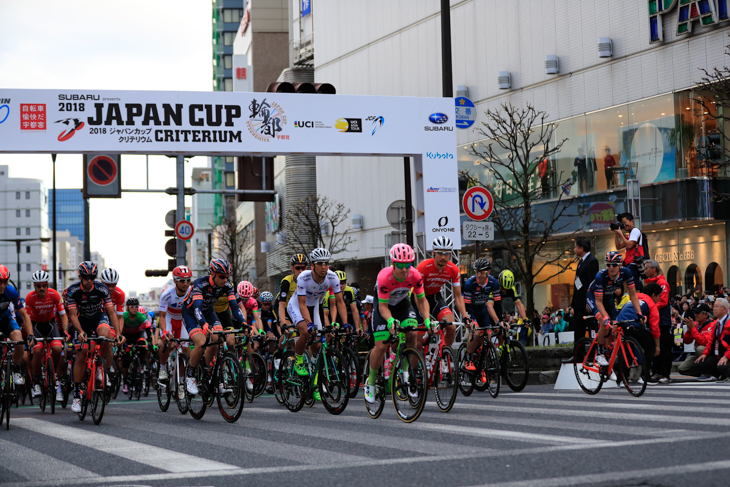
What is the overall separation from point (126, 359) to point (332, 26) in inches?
1537

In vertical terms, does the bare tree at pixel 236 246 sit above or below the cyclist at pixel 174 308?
above

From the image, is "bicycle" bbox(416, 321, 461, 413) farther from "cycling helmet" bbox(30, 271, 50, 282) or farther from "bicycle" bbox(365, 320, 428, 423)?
"cycling helmet" bbox(30, 271, 50, 282)

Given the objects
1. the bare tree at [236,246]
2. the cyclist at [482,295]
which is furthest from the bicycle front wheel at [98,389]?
the bare tree at [236,246]

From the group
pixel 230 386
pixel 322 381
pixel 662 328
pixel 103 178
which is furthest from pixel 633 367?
pixel 103 178

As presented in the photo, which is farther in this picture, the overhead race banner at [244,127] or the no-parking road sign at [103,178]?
the no-parking road sign at [103,178]

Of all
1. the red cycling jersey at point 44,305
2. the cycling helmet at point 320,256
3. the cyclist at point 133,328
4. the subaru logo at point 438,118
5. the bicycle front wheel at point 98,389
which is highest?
the subaru logo at point 438,118

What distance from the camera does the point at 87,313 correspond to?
1268 centimetres

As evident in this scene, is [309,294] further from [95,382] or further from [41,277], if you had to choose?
[41,277]

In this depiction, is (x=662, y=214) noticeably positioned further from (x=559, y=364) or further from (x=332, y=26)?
(x=332, y=26)

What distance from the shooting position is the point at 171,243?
27.1 meters

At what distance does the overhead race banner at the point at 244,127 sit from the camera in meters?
17.5

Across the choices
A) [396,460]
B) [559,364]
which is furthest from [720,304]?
[396,460]

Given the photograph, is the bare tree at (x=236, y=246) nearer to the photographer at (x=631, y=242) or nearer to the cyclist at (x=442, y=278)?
the photographer at (x=631, y=242)

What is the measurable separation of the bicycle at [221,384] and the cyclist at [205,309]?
0.26ft
